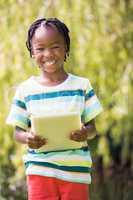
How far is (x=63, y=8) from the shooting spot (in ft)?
19.1

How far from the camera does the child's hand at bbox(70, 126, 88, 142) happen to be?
9.30 feet

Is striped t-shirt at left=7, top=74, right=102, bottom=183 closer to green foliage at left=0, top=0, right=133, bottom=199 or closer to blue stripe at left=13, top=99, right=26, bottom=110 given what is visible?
blue stripe at left=13, top=99, right=26, bottom=110

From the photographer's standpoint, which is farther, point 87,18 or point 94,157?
point 94,157

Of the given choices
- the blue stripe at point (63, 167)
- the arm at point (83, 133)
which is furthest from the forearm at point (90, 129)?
the blue stripe at point (63, 167)

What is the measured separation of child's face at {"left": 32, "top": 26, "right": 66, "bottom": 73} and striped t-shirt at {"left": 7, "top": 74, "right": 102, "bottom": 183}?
0.26 ft

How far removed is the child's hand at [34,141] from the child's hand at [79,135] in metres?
0.10

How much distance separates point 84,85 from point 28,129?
0.27 m

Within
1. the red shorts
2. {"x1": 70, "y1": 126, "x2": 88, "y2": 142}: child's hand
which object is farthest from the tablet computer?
the red shorts

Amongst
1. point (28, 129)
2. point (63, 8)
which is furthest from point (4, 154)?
point (28, 129)

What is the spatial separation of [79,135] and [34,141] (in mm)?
162

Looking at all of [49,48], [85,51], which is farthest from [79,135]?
[85,51]

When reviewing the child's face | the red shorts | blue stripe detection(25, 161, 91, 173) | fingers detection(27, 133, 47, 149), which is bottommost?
the red shorts

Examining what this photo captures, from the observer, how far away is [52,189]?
2.91 m

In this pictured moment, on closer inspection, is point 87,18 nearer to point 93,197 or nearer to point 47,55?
point 93,197
